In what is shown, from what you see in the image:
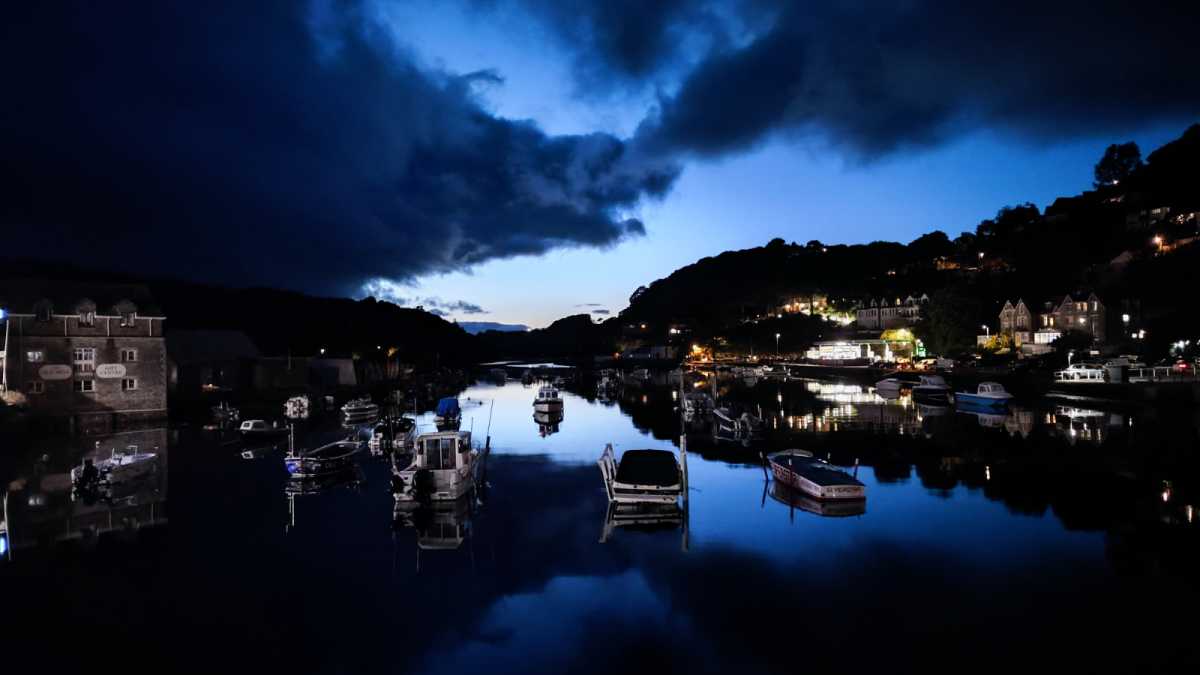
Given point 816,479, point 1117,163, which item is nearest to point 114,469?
point 816,479

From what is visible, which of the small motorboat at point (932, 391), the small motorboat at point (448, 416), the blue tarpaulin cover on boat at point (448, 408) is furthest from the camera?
the small motorboat at point (932, 391)

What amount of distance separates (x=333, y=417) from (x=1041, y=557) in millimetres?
51661

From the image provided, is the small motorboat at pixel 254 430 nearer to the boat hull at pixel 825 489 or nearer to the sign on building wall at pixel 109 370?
the sign on building wall at pixel 109 370

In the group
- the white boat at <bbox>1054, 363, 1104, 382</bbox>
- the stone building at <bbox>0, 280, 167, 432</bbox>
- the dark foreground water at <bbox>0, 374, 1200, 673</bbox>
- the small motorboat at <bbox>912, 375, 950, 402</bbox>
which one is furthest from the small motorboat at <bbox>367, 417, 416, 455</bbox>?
the white boat at <bbox>1054, 363, 1104, 382</bbox>

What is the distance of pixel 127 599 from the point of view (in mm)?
14898

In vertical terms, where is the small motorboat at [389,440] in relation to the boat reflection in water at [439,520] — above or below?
above

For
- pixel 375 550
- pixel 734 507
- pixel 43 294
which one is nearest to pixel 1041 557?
pixel 734 507

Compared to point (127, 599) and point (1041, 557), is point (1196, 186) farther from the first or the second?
point (127, 599)

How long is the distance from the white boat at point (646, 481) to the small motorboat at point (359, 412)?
3396 cm

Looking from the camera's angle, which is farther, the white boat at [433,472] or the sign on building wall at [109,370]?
the sign on building wall at [109,370]

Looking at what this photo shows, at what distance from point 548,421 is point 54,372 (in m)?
33.7

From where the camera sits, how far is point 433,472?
22.8 m

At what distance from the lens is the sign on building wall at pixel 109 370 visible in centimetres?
4184

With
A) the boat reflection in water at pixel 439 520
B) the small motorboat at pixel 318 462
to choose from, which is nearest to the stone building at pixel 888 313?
the small motorboat at pixel 318 462
